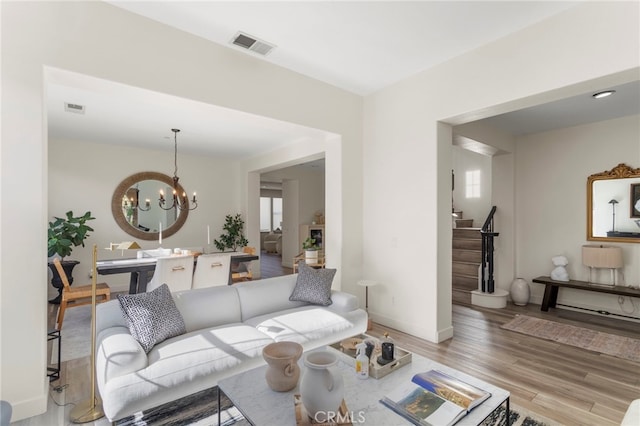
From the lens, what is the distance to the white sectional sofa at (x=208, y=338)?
1.97 metres

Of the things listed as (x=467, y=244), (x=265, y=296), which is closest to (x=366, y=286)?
(x=265, y=296)

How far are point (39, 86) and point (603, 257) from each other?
21.1 ft

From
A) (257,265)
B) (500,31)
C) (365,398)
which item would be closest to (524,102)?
Answer: (500,31)

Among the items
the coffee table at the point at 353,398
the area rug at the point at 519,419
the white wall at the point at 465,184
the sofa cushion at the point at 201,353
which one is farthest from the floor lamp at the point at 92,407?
the white wall at the point at 465,184

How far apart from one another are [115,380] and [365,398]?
1501mm

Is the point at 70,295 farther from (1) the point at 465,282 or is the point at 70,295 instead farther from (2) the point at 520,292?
(2) the point at 520,292

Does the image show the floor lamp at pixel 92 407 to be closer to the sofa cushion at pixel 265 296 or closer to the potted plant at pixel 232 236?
the sofa cushion at pixel 265 296

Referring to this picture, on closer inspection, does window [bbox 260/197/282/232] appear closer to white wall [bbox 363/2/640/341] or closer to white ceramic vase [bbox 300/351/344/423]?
white wall [bbox 363/2/640/341]

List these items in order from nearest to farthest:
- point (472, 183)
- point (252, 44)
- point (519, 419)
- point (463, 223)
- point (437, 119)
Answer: point (519, 419), point (252, 44), point (437, 119), point (463, 223), point (472, 183)

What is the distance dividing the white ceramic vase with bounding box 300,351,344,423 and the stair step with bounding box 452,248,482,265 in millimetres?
5030

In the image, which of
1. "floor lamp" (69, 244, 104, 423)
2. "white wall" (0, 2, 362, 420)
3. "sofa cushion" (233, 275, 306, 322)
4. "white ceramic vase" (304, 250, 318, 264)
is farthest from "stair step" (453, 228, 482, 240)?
"floor lamp" (69, 244, 104, 423)

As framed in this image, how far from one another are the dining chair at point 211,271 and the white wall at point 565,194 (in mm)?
4844

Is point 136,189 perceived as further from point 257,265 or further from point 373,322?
point 373,322

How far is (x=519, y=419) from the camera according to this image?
85.0 inches
